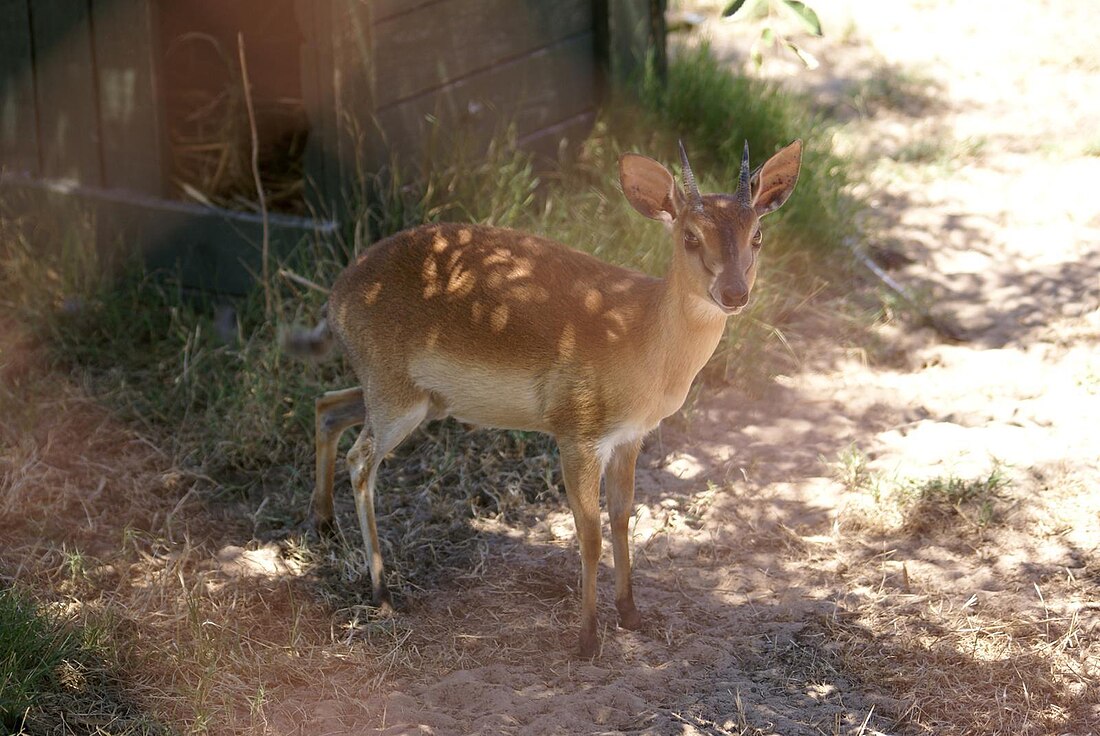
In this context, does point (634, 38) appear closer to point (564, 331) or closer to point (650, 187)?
point (650, 187)

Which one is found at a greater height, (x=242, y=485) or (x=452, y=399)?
(x=452, y=399)

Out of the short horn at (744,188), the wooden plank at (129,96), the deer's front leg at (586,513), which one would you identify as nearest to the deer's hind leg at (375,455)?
the deer's front leg at (586,513)

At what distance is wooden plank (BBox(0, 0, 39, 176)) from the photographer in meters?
5.70

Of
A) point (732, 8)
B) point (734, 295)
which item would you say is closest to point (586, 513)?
point (734, 295)

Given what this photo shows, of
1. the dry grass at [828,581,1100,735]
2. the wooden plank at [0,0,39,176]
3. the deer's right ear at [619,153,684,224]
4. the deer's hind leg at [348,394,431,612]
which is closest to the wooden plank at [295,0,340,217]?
the wooden plank at [0,0,39,176]

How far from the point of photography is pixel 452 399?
404 centimetres

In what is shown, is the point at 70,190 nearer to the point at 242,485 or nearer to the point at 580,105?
the point at 242,485

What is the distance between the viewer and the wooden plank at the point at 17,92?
5.70 meters

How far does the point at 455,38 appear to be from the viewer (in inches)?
223

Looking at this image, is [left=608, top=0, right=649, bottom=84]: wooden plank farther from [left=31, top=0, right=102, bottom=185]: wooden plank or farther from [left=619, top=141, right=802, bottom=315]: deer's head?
[left=619, top=141, right=802, bottom=315]: deer's head

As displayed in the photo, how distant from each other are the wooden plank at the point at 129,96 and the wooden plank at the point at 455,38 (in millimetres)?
1035

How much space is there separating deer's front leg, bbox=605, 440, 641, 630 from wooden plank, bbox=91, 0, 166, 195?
2.80 meters

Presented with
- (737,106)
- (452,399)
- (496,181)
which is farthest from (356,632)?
(737,106)

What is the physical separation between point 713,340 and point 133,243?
3.13 meters
